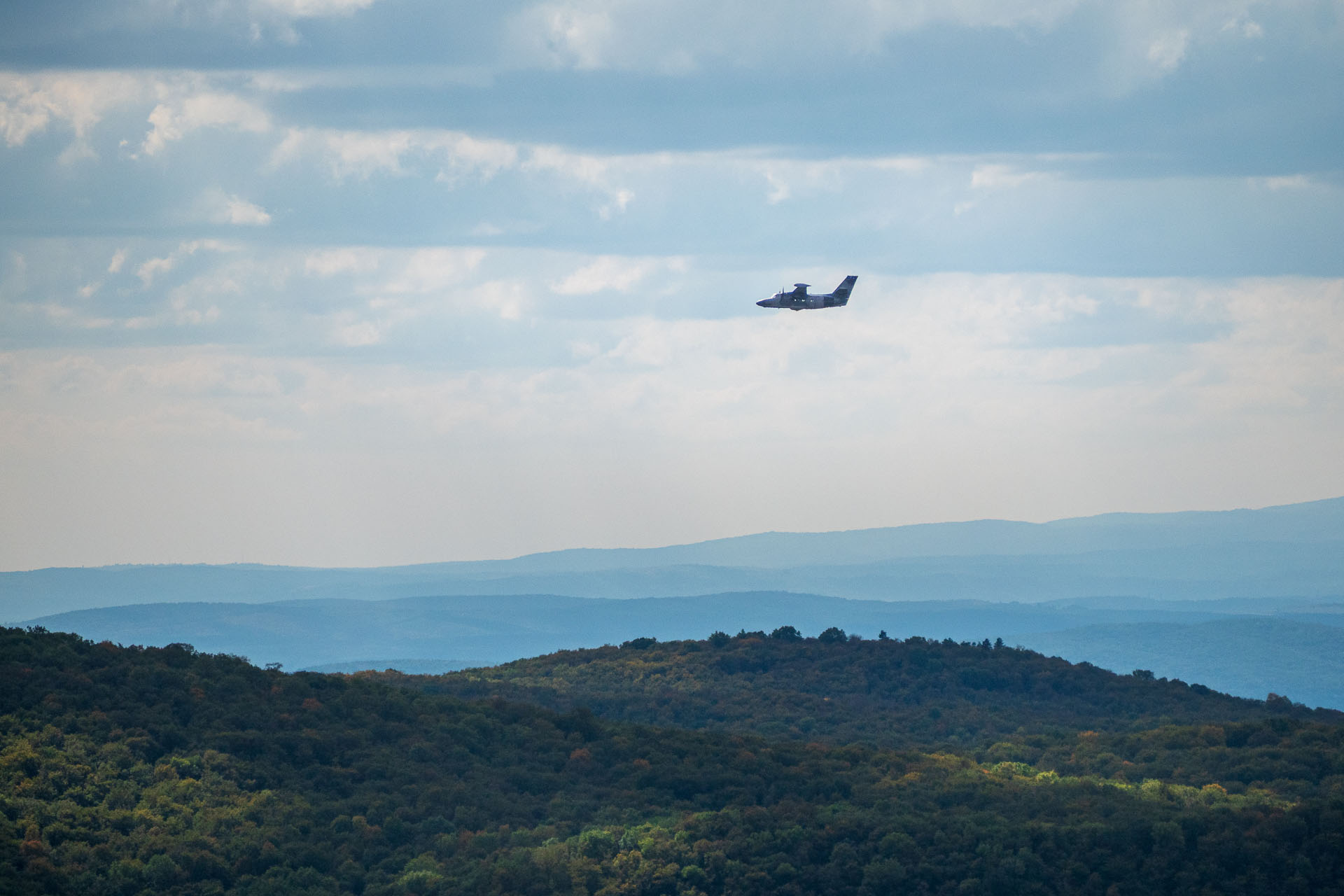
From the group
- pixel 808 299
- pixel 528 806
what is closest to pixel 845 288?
pixel 808 299

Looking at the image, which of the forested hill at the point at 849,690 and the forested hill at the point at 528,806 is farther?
the forested hill at the point at 849,690

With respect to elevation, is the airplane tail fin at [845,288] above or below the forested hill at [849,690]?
above

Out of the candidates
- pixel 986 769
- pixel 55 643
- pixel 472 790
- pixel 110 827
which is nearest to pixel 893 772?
pixel 986 769

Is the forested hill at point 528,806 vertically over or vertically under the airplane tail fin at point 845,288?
under

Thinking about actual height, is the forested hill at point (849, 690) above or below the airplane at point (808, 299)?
below

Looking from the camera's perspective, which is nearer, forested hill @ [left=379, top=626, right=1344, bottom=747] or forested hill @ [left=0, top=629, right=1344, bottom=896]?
forested hill @ [left=0, top=629, right=1344, bottom=896]
